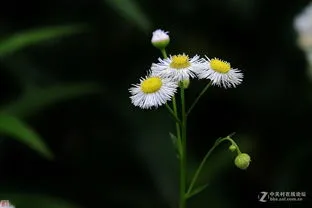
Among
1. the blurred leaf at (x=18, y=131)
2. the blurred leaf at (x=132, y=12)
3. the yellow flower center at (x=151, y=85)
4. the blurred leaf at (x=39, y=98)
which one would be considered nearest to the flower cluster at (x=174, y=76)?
the yellow flower center at (x=151, y=85)

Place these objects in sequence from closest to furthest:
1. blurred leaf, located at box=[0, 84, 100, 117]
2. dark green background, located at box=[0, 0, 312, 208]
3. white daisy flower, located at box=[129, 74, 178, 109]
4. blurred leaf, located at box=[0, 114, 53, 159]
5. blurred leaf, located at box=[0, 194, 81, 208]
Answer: white daisy flower, located at box=[129, 74, 178, 109] → blurred leaf, located at box=[0, 114, 53, 159] → blurred leaf, located at box=[0, 194, 81, 208] → blurred leaf, located at box=[0, 84, 100, 117] → dark green background, located at box=[0, 0, 312, 208]

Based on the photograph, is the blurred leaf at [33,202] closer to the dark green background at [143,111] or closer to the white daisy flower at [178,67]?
the dark green background at [143,111]

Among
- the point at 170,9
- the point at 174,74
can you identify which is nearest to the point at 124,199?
the point at 170,9

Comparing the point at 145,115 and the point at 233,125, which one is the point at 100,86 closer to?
the point at 145,115

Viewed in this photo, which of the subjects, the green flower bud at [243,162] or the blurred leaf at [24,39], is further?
the blurred leaf at [24,39]

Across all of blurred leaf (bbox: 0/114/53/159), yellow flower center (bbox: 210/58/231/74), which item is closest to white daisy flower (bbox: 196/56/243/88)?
yellow flower center (bbox: 210/58/231/74)

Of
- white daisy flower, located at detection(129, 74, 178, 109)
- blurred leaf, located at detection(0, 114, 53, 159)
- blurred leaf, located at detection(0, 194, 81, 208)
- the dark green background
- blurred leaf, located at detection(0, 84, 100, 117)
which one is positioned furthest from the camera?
the dark green background

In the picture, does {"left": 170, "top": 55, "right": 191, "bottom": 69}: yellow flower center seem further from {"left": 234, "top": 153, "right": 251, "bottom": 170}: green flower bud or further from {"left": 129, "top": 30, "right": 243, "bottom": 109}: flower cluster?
{"left": 234, "top": 153, "right": 251, "bottom": 170}: green flower bud
